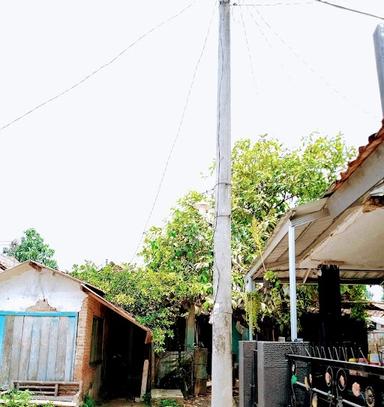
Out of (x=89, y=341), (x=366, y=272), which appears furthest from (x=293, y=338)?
(x=89, y=341)

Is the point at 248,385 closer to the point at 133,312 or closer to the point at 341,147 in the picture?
the point at 133,312

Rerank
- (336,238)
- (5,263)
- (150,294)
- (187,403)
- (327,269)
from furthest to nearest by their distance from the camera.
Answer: (5,263) < (150,294) < (187,403) < (327,269) < (336,238)

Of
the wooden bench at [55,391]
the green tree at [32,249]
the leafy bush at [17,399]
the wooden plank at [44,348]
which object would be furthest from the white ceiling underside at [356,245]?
the green tree at [32,249]

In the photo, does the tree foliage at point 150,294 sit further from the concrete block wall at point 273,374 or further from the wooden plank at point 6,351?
the concrete block wall at point 273,374

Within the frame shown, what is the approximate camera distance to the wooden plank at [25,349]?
9.98 m

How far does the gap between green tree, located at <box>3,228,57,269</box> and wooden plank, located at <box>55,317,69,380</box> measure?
22158 millimetres

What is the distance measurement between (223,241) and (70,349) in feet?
23.3

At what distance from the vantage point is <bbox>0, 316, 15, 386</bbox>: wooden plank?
32.7 feet

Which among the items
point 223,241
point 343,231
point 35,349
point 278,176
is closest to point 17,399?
point 35,349

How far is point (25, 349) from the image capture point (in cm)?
1014

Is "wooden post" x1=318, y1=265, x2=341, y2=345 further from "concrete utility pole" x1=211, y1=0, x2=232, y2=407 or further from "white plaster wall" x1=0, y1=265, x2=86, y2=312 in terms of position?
"white plaster wall" x1=0, y1=265, x2=86, y2=312

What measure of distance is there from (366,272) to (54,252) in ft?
96.4

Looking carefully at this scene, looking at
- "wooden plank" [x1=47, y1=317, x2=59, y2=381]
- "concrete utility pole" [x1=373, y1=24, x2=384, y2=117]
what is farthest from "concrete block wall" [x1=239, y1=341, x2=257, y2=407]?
"wooden plank" [x1=47, y1=317, x2=59, y2=381]

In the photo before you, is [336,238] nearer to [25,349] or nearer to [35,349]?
[35,349]
